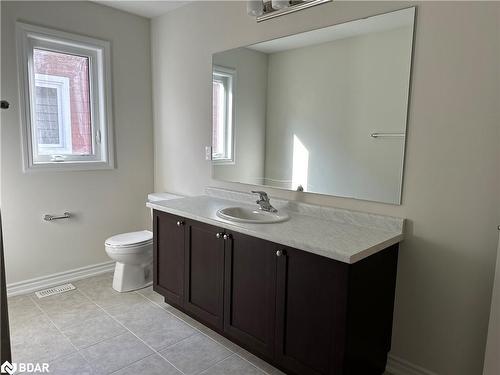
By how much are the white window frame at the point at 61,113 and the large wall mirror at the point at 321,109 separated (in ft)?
4.30

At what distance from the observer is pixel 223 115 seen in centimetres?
289

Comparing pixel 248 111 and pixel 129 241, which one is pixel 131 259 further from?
pixel 248 111

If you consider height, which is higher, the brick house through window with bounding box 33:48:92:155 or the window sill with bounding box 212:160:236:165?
the brick house through window with bounding box 33:48:92:155

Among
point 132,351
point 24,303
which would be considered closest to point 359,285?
point 132,351

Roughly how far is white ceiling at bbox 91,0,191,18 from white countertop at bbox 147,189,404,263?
1779 mm

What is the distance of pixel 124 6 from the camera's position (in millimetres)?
3143

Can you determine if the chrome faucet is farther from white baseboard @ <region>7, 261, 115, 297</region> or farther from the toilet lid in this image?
white baseboard @ <region>7, 261, 115, 297</region>

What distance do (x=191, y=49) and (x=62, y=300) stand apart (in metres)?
2.34

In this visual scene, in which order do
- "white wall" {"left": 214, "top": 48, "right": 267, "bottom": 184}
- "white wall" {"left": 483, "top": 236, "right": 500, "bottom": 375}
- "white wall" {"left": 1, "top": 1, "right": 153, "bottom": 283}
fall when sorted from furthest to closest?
"white wall" {"left": 1, "top": 1, "right": 153, "bottom": 283}
"white wall" {"left": 214, "top": 48, "right": 267, "bottom": 184}
"white wall" {"left": 483, "top": 236, "right": 500, "bottom": 375}

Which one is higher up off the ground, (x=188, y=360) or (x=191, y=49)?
(x=191, y=49)

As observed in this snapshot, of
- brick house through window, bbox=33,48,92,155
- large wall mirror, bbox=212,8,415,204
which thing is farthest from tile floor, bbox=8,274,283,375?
brick house through window, bbox=33,48,92,155

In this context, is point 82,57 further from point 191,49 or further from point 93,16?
point 191,49

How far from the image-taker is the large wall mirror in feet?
6.33

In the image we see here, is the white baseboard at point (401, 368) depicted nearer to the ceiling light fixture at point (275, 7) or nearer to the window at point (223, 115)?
the window at point (223, 115)
